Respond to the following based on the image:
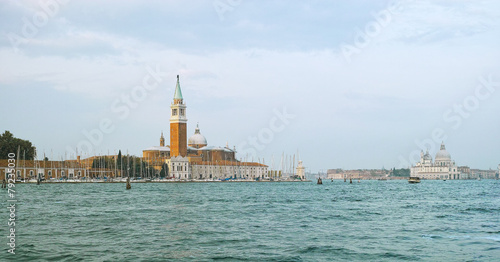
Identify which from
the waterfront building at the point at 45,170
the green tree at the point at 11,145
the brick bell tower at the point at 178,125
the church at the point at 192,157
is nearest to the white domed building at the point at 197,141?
the church at the point at 192,157

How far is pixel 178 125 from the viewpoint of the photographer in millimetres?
121688

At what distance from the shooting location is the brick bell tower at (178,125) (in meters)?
122

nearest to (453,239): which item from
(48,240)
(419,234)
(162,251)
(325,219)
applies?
(419,234)

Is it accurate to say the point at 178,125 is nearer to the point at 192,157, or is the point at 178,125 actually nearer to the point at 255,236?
the point at 192,157

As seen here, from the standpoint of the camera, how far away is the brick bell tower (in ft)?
401

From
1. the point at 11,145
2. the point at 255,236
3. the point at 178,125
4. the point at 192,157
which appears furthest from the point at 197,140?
the point at 255,236

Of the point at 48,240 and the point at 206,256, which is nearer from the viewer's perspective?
the point at 206,256

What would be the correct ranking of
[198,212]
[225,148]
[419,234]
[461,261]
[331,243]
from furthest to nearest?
[225,148], [198,212], [419,234], [331,243], [461,261]

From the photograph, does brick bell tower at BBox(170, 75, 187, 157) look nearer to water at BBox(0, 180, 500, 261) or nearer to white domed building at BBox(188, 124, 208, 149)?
white domed building at BBox(188, 124, 208, 149)

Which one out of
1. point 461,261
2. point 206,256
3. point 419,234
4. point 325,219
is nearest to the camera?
point 461,261

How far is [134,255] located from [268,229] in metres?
6.40

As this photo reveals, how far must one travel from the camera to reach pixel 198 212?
27.7 m

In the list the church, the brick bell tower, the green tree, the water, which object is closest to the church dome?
the church

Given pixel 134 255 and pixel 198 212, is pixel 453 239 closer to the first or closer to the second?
pixel 134 255
